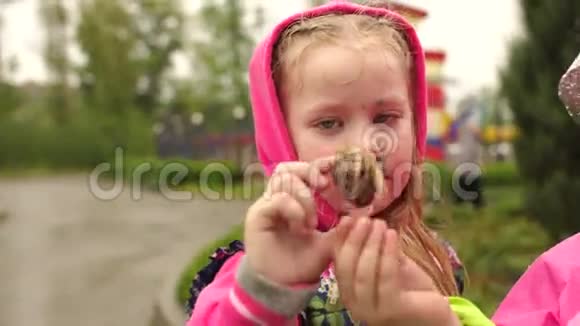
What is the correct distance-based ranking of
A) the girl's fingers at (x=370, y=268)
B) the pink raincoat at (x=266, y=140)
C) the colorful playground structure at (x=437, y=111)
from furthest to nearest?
the colorful playground structure at (x=437, y=111) < the pink raincoat at (x=266, y=140) < the girl's fingers at (x=370, y=268)

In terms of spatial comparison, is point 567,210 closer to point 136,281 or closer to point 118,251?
point 136,281

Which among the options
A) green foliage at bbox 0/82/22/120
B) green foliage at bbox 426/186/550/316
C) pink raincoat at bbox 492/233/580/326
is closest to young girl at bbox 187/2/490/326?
pink raincoat at bbox 492/233/580/326

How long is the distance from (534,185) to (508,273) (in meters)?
0.97

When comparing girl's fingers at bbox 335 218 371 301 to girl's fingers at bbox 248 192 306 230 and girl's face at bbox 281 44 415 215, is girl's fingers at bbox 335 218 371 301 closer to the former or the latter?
girl's fingers at bbox 248 192 306 230

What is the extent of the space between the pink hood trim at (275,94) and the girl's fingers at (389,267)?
39 centimetres

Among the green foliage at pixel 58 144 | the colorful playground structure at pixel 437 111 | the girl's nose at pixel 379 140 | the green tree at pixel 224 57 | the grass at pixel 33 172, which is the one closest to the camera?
the girl's nose at pixel 379 140

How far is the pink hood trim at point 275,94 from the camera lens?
138cm

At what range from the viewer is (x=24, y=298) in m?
7.29

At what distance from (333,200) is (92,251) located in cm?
896

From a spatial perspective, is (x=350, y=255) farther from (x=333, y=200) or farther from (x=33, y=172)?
(x=33, y=172)

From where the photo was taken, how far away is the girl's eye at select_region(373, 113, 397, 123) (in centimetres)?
129

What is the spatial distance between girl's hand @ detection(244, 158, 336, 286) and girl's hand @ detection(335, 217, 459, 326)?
47mm

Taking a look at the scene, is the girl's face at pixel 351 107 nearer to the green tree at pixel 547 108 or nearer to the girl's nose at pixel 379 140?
the girl's nose at pixel 379 140

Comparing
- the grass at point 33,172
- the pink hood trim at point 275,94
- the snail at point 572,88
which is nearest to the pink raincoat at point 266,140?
the pink hood trim at point 275,94
